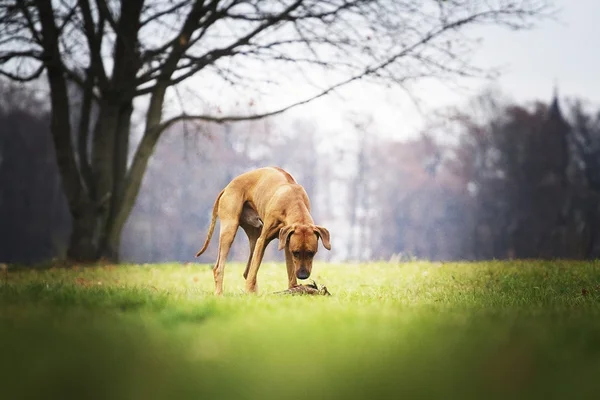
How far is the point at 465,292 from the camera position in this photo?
7703 mm

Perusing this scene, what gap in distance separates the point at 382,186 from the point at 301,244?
38.3 metres

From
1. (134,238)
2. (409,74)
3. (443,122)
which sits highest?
(409,74)

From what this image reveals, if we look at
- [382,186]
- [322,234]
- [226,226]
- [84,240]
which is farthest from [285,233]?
[382,186]

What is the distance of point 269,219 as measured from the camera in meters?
7.43

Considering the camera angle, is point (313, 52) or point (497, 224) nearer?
point (313, 52)

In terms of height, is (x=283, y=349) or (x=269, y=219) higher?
(x=269, y=219)

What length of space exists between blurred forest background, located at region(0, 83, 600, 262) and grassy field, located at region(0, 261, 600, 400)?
26774 millimetres

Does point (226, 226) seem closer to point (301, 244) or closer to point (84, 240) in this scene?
point (301, 244)

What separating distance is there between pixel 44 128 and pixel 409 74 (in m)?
28.3

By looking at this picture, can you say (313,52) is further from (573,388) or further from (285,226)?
(573,388)

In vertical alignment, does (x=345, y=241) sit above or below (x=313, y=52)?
below

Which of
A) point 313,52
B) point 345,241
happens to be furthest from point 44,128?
point 313,52

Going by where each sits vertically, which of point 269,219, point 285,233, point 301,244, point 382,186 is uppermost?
point 382,186

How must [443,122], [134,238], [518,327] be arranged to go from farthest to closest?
1. [134,238]
2. [443,122]
3. [518,327]
